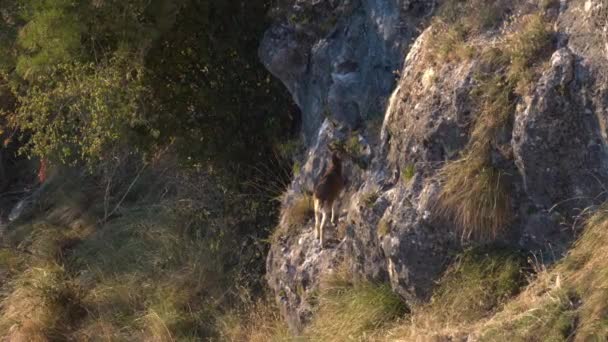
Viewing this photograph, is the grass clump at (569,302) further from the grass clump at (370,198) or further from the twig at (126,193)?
the twig at (126,193)

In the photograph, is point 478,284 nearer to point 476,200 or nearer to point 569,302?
point 476,200

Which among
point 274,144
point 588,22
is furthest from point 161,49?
point 588,22

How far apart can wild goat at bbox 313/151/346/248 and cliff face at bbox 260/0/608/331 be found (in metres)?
0.10

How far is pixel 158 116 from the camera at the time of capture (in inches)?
422

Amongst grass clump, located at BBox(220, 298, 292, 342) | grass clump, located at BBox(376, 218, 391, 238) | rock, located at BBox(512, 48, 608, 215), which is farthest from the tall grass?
rock, located at BBox(512, 48, 608, 215)

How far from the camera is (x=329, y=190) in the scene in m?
8.71

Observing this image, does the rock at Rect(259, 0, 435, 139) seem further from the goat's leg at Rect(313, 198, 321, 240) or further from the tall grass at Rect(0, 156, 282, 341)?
the tall grass at Rect(0, 156, 282, 341)

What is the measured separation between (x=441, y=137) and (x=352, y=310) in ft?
5.35

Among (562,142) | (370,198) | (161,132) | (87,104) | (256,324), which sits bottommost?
(256,324)

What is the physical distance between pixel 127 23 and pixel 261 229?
278 cm

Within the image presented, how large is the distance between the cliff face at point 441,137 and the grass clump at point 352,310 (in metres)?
0.13

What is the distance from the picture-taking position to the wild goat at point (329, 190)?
8688 millimetres

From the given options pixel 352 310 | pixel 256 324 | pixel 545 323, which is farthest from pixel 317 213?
pixel 545 323

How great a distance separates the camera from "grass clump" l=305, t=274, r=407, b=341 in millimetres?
7691
